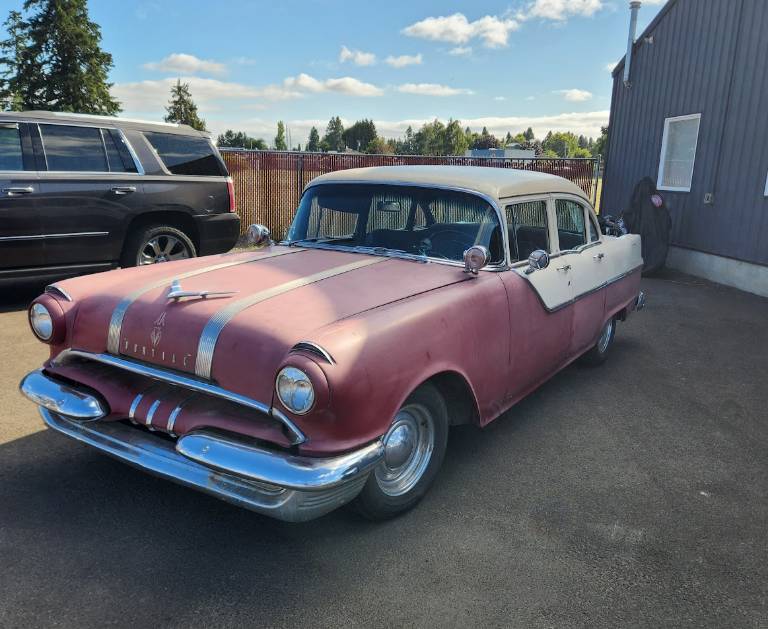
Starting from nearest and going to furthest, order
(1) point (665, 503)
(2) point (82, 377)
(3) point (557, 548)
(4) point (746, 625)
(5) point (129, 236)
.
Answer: (4) point (746, 625) → (3) point (557, 548) → (2) point (82, 377) → (1) point (665, 503) → (5) point (129, 236)

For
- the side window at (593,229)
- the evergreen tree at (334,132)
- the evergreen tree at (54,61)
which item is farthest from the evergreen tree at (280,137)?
the side window at (593,229)

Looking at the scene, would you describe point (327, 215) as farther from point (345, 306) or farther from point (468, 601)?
point (468, 601)

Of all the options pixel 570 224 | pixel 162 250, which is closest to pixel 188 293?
pixel 570 224

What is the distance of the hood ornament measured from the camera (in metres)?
2.72

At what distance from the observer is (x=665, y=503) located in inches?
121

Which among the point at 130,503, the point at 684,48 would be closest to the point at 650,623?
the point at 130,503

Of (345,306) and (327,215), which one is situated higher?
(327,215)

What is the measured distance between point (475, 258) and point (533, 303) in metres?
0.60

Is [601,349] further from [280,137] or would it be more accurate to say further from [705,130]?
[280,137]

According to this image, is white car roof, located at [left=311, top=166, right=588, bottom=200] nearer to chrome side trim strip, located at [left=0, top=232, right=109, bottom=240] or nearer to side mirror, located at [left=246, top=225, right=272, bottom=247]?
side mirror, located at [left=246, top=225, right=272, bottom=247]

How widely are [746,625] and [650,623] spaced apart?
35 cm

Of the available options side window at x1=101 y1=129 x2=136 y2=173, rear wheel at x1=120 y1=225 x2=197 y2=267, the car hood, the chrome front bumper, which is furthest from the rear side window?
the chrome front bumper

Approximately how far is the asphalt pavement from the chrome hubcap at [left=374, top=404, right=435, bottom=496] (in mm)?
181

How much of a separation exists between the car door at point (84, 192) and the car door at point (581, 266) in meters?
4.49
